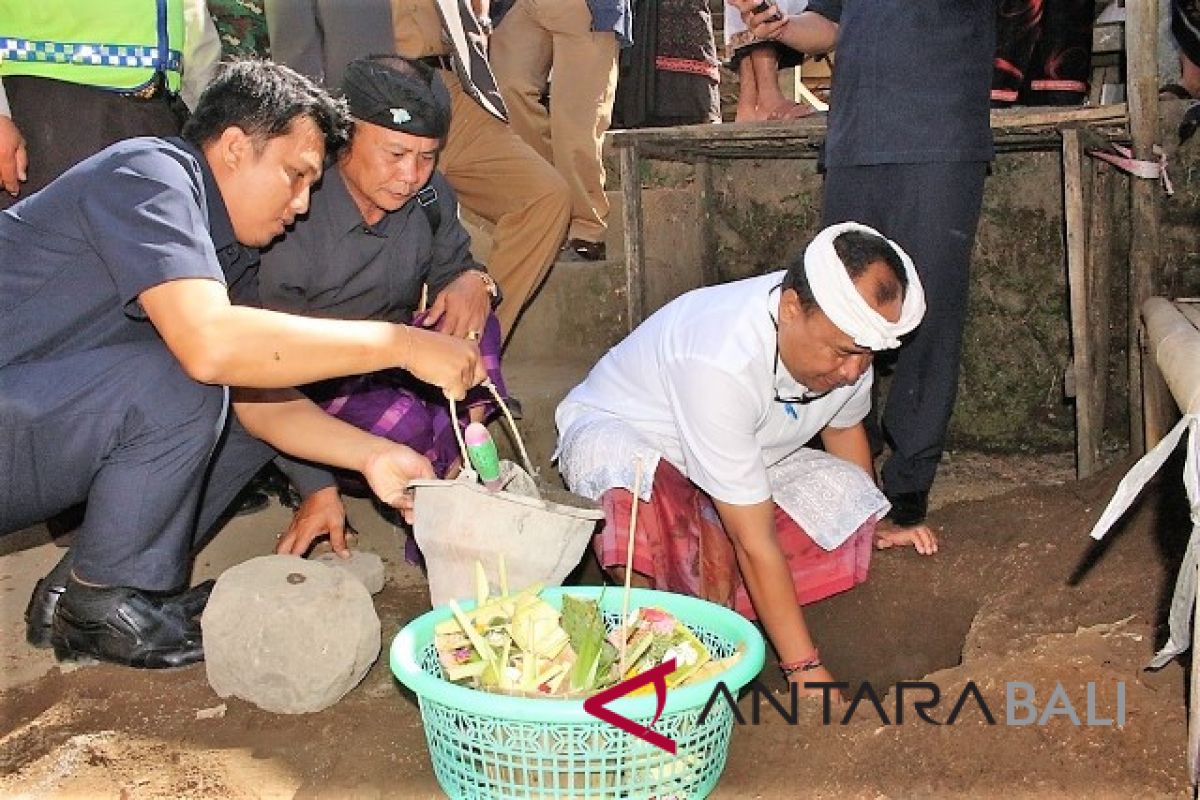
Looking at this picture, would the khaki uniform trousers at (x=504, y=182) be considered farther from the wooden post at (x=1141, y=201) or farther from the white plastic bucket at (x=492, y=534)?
the wooden post at (x=1141, y=201)

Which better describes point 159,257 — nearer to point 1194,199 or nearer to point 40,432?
point 40,432

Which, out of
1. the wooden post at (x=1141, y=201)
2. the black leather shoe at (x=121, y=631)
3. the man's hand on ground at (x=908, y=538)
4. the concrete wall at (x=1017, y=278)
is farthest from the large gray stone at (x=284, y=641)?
the concrete wall at (x=1017, y=278)

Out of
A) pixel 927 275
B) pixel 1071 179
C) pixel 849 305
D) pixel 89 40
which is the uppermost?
pixel 89 40

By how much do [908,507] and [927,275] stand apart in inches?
27.0

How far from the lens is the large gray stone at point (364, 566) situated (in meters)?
3.09

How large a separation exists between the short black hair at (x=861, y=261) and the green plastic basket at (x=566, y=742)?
81cm

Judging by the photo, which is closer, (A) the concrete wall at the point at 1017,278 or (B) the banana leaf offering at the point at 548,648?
(B) the banana leaf offering at the point at 548,648

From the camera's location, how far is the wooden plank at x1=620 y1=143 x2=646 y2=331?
167 inches

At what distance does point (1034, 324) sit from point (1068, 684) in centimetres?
272

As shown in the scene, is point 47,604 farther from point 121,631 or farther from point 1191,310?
point 1191,310

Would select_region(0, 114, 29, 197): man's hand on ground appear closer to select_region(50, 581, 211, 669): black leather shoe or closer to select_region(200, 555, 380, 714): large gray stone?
select_region(50, 581, 211, 669): black leather shoe

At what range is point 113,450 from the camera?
258 centimetres

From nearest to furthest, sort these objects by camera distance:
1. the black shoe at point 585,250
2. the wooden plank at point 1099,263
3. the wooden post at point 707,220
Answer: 1. the wooden plank at point 1099,263
2. the black shoe at point 585,250
3. the wooden post at point 707,220

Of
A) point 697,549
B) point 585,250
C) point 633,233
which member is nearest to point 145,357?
point 697,549
